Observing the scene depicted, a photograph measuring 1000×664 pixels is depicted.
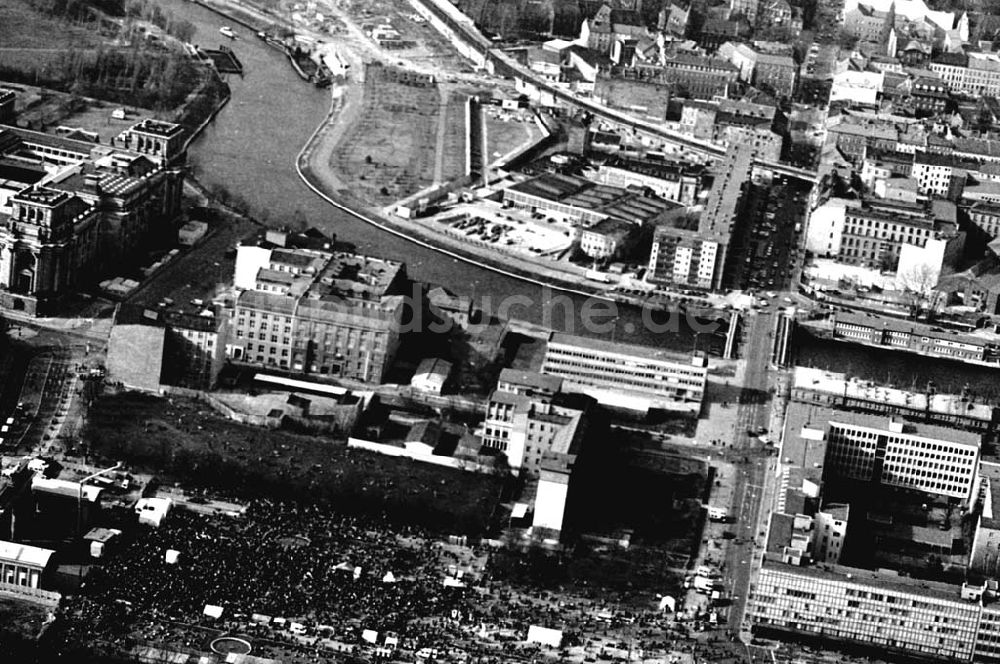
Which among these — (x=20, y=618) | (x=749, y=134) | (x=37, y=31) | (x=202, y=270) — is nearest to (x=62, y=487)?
(x=20, y=618)

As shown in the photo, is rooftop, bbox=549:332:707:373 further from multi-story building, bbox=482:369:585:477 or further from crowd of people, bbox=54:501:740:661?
crowd of people, bbox=54:501:740:661

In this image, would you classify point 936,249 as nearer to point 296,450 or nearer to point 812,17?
point 296,450

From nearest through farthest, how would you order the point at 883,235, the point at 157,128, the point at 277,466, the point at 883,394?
the point at 277,466
the point at 883,394
the point at 157,128
the point at 883,235

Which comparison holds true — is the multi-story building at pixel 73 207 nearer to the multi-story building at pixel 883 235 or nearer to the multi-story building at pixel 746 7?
the multi-story building at pixel 883 235

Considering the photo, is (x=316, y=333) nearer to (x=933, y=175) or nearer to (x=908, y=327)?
(x=908, y=327)

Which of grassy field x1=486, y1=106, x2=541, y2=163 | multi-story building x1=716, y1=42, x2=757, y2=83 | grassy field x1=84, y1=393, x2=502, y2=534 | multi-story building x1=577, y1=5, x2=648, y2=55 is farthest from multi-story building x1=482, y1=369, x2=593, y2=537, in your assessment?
multi-story building x1=577, y1=5, x2=648, y2=55

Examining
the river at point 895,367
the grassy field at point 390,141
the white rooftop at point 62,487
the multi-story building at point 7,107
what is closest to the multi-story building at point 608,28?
the grassy field at point 390,141

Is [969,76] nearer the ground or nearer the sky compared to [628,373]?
nearer the sky
